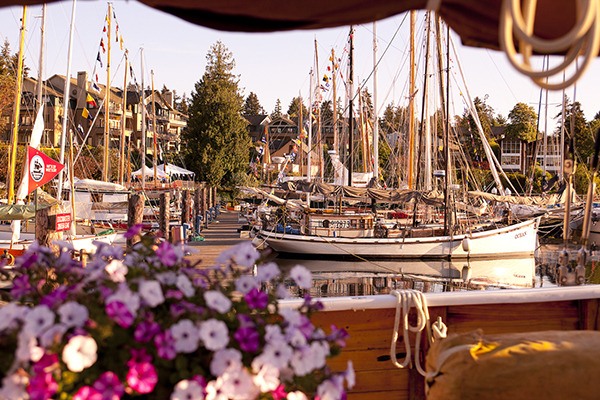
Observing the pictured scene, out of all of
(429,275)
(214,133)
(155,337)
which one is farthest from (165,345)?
(214,133)

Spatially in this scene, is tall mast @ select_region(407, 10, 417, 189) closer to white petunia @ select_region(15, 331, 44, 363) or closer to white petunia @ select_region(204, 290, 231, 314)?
white petunia @ select_region(204, 290, 231, 314)

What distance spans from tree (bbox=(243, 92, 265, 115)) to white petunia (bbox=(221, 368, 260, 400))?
5700 inches

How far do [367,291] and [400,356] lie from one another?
2141 centimetres

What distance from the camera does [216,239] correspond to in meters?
37.9

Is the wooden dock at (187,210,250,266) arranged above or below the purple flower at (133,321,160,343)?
below

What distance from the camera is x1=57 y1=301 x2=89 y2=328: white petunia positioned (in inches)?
77.1

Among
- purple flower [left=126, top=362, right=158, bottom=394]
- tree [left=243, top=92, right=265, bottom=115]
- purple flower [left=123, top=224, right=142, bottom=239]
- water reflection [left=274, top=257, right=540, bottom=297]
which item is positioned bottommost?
water reflection [left=274, top=257, right=540, bottom=297]

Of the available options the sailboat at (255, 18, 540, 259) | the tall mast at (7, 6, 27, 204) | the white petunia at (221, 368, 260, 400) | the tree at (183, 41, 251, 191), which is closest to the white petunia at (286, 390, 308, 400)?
the white petunia at (221, 368, 260, 400)

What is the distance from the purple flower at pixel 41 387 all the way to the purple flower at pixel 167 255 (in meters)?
0.53

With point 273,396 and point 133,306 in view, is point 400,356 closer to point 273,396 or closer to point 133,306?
point 273,396

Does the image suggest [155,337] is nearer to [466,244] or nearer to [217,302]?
[217,302]

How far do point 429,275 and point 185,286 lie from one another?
28.7 m

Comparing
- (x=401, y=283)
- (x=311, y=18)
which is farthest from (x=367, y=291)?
(x=311, y=18)

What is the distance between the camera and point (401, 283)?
27500 mm
